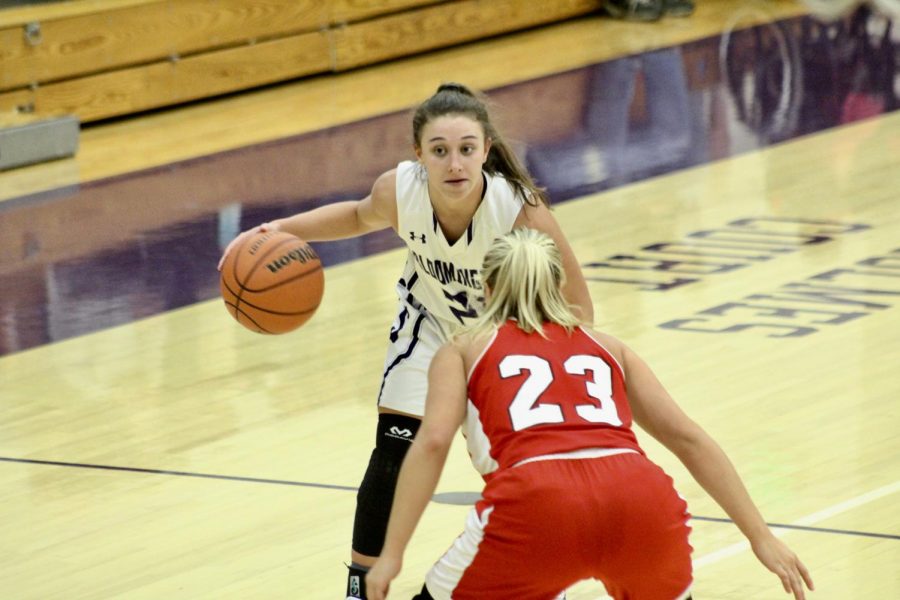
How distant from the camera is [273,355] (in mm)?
6984

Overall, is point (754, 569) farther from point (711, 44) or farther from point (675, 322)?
point (711, 44)

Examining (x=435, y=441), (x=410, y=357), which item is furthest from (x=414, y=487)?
(x=410, y=357)

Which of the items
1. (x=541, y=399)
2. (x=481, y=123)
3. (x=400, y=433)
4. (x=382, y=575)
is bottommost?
(x=400, y=433)

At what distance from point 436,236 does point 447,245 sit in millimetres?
36

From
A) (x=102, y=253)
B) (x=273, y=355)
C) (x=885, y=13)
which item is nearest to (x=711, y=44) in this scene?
(x=885, y=13)

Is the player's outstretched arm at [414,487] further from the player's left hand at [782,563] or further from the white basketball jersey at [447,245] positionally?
the white basketball jersey at [447,245]

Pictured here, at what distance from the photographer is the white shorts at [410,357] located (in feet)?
13.6

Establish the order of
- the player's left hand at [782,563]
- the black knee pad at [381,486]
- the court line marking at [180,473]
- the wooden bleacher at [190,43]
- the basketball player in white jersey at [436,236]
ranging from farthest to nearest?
the wooden bleacher at [190,43] → the court line marking at [180,473] → the black knee pad at [381,486] → the basketball player in white jersey at [436,236] → the player's left hand at [782,563]

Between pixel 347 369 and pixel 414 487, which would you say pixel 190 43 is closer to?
pixel 347 369

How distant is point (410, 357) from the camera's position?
4199 millimetres

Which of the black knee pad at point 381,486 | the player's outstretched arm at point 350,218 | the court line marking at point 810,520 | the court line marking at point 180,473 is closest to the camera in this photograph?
the black knee pad at point 381,486

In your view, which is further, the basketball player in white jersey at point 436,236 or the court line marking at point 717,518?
the court line marking at point 717,518

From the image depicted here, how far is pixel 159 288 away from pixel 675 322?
8.08 feet

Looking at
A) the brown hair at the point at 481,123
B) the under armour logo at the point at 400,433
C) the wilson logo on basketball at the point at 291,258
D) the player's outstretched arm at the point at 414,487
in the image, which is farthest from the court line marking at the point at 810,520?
the player's outstretched arm at the point at 414,487
